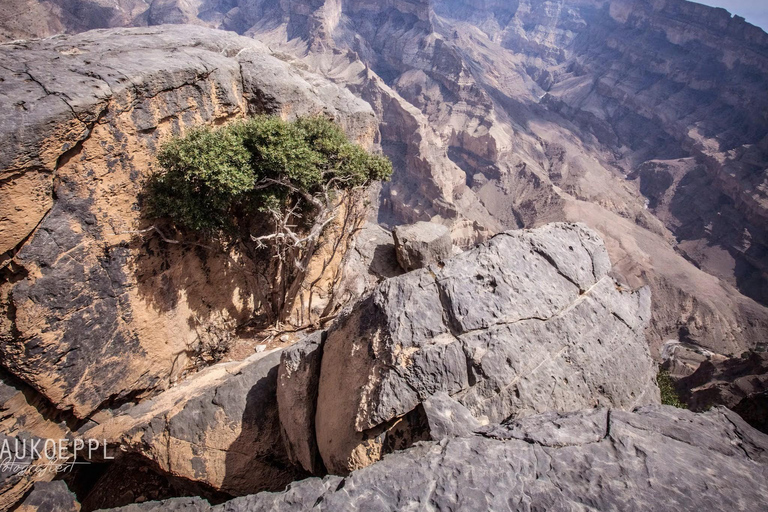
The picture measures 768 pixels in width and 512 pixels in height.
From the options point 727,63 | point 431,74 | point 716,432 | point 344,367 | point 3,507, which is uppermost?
point 727,63

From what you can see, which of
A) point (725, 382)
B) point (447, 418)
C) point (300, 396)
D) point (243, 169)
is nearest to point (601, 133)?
point (725, 382)

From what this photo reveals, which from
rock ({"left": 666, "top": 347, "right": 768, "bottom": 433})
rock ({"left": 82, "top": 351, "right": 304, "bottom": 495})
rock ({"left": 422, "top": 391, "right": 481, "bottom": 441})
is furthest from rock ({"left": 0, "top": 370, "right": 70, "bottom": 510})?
rock ({"left": 666, "top": 347, "right": 768, "bottom": 433})

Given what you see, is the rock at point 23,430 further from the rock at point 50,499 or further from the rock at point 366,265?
the rock at point 366,265

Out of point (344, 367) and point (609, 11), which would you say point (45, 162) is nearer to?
point (344, 367)

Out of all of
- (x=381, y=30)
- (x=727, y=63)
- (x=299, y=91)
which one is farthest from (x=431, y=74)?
(x=299, y=91)

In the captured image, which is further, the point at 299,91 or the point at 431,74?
the point at 431,74

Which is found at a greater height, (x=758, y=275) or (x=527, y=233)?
(x=527, y=233)

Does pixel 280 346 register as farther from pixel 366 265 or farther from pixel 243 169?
pixel 366 265
